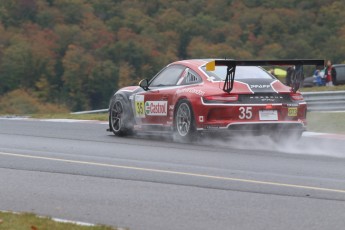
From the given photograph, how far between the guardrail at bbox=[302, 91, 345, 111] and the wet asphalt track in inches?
351

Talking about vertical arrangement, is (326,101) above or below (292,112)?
below

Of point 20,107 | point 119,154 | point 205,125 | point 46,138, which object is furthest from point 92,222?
point 20,107

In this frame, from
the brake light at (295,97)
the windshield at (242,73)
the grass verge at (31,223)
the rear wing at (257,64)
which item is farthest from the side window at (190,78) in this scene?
the grass verge at (31,223)

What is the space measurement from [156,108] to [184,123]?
987 mm

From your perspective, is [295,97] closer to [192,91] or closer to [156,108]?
[192,91]

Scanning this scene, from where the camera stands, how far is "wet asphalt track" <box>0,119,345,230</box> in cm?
856

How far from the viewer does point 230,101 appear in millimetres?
14789

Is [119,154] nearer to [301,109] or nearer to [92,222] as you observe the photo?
[301,109]

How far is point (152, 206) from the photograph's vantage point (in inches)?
358

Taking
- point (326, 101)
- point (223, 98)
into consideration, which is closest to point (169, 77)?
point (223, 98)

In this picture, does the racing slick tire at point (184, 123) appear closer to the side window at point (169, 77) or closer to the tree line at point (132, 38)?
the side window at point (169, 77)

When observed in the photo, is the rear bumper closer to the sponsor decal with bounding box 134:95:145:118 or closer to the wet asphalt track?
the wet asphalt track

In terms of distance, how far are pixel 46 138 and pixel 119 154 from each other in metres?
3.11

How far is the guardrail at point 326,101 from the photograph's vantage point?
25.0 meters
